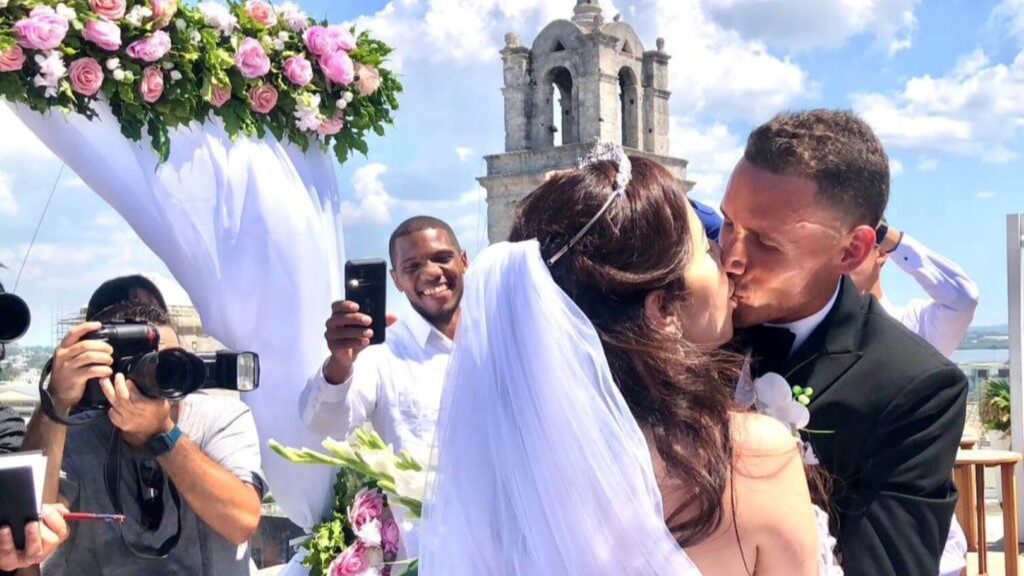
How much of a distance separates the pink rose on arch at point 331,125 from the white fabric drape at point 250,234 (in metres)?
0.14

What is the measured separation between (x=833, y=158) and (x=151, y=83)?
2.44m

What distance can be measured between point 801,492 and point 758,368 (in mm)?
555

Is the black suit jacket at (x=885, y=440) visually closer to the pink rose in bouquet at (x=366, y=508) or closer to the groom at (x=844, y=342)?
the groom at (x=844, y=342)

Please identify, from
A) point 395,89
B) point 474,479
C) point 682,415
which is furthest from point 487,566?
point 395,89

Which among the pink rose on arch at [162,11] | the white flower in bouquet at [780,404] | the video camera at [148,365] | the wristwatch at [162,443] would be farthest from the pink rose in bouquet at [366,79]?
→ the white flower in bouquet at [780,404]

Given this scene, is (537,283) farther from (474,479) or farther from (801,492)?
(801,492)

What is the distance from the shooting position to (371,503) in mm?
2742

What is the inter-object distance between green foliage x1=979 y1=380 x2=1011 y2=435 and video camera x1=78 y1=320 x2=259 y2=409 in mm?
12987

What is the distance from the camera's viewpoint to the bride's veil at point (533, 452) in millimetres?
1650

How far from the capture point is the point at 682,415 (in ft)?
5.54

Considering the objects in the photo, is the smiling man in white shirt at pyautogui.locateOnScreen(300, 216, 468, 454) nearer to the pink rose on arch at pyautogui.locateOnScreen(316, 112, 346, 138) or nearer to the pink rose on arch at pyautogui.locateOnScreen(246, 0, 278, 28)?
the pink rose on arch at pyautogui.locateOnScreen(316, 112, 346, 138)

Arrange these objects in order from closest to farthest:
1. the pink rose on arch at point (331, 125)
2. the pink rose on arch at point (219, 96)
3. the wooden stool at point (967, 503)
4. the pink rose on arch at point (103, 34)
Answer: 1. the pink rose on arch at point (103, 34)
2. the pink rose on arch at point (219, 96)
3. the pink rose on arch at point (331, 125)
4. the wooden stool at point (967, 503)

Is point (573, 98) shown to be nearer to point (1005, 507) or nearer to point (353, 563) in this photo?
point (1005, 507)

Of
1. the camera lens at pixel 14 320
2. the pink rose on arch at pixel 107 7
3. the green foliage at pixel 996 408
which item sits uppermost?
the pink rose on arch at pixel 107 7
